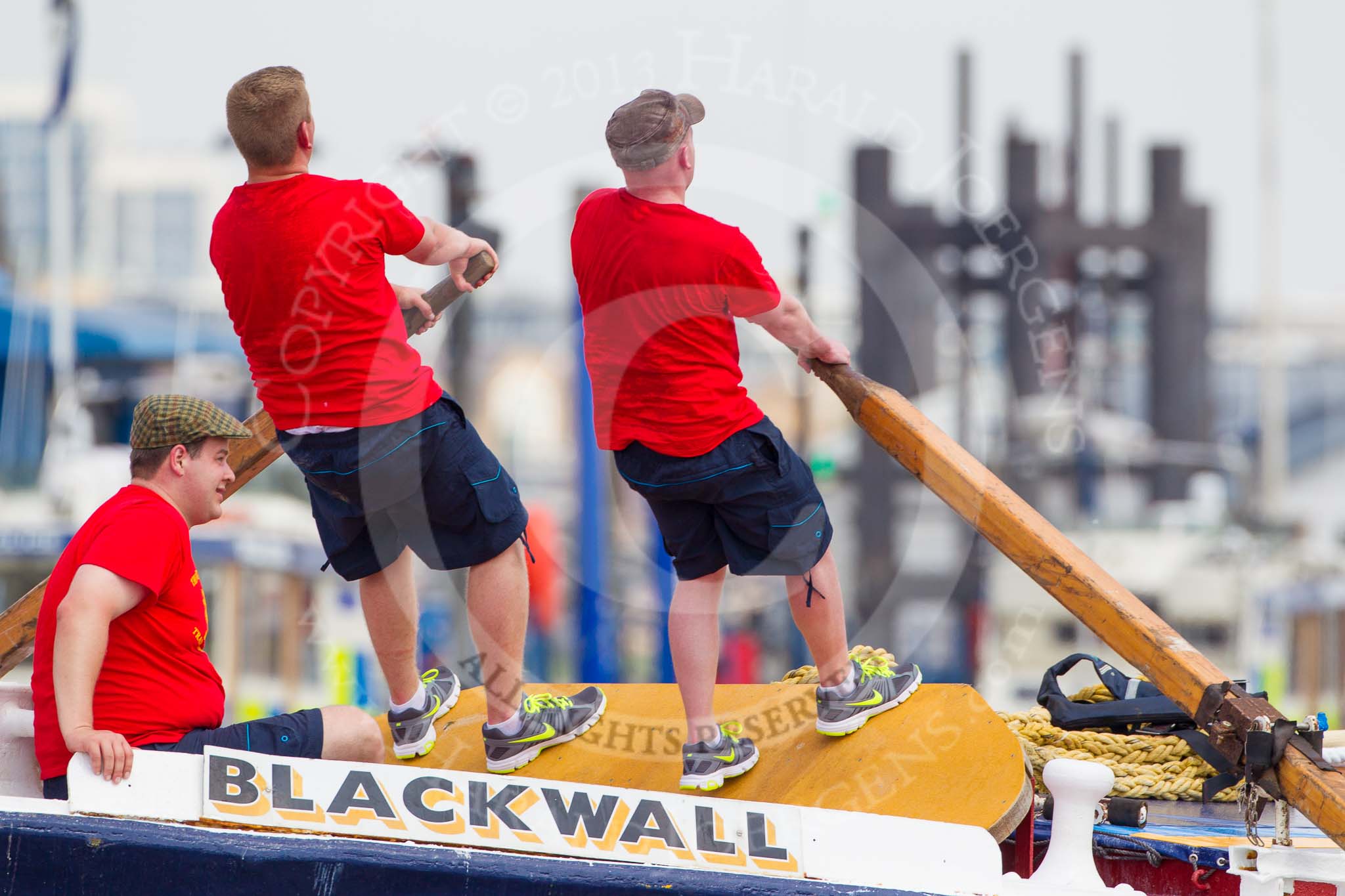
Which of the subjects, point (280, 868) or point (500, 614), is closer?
point (280, 868)

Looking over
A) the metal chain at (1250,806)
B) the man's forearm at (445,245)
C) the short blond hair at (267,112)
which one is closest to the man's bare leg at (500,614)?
the man's forearm at (445,245)

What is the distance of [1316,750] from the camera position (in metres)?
3.12

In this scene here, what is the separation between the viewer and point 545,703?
3969mm

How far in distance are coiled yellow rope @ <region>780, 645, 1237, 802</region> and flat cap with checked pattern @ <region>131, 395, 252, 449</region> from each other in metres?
2.00

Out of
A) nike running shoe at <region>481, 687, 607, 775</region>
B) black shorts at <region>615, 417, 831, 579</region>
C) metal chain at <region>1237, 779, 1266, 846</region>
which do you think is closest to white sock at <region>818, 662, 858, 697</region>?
black shorts at <region>615, 417, 831, 579</region>

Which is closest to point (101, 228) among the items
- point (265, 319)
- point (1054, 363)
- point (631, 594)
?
point (631, 594)

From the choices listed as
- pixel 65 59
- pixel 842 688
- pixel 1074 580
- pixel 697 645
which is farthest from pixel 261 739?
pixel 65 59

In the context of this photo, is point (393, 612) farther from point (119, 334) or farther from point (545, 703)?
point (119, 334)

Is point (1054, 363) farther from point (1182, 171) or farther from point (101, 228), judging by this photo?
point (101, 228)

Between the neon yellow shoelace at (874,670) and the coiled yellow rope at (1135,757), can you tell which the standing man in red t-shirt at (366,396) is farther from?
the coiled yellow rope at (1135,757)

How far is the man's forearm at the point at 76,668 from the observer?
295 centimetres

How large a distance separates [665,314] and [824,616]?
0.83m

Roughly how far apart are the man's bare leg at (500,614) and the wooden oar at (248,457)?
0.58 m

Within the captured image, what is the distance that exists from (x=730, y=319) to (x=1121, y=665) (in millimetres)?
15385
